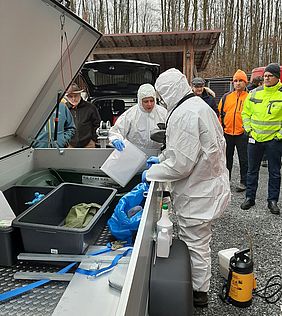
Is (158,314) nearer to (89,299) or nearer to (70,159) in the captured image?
(89,299)

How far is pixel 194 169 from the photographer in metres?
1.97

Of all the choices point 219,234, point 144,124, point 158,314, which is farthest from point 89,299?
point 219,234

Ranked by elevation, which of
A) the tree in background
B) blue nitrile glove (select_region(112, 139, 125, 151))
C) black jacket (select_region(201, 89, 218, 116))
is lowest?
blue nitrile glove (select_region(112, 139, 125, 151))

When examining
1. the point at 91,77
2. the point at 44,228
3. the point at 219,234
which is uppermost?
the point at 91,77

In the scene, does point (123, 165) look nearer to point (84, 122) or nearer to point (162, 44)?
point (84, 122)

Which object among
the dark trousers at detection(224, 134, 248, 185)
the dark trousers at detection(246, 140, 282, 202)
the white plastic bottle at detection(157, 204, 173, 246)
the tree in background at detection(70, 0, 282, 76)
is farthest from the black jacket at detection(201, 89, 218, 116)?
the tree in background at detection(70, 0, 282, 76)

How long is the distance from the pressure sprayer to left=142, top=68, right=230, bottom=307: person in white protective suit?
0.19 metres

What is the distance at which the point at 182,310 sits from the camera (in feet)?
4.93

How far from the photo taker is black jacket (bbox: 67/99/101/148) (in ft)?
13.1

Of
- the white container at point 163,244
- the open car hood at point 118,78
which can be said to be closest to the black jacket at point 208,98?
the open car hood at point 118,78

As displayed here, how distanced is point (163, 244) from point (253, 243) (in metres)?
1.81

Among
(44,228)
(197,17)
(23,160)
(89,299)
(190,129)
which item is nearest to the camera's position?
(89,299)

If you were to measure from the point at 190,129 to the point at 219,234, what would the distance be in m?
1.84

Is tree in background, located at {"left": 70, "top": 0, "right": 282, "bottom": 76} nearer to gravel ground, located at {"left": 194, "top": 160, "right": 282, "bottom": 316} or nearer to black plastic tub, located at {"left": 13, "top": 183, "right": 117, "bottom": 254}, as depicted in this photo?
gravel ground, located at {"left": 194, "top": 160, "right": 282, "bottom": 316}
